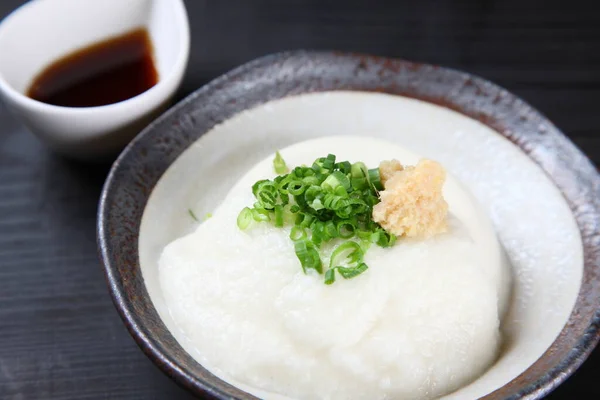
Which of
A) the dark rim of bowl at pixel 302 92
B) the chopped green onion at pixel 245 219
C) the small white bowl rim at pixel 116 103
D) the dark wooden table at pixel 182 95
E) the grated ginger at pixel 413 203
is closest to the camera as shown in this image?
the dark rim of bowl at pixel 302 92

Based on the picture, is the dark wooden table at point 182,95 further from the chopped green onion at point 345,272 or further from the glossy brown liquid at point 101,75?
the chopped green onion at point 345,272

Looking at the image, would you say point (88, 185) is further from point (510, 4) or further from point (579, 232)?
point (510, 4)

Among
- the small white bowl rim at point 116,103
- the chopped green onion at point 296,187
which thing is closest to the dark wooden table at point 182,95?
the small white bowl rim at point 116,103

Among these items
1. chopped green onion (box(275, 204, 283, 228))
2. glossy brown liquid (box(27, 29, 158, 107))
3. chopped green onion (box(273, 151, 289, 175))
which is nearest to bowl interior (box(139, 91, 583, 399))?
chopped green onion (box(273, 151, 289, 175))

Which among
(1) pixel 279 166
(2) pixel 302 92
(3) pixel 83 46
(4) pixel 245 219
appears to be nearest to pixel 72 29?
(3) pixel 83 46

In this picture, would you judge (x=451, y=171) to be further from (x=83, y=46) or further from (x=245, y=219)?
(x=83, y=46)

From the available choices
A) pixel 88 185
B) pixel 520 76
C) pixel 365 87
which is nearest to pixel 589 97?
pixel 520 76
